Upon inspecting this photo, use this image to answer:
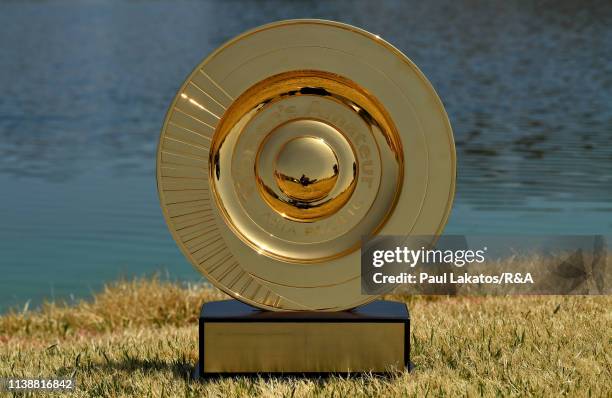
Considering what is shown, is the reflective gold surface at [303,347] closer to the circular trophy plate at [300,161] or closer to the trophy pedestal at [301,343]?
the trophy pedestal at [301,343]

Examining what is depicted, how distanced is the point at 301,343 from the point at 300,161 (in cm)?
89

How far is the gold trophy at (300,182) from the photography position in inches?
195

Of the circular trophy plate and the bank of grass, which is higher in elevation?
the circular trophy plate

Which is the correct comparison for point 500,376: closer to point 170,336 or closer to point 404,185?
point 404,185

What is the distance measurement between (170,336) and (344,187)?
1897mm

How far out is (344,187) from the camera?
512 centimetres

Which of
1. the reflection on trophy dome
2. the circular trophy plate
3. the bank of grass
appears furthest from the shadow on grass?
the reflection on trophy dome

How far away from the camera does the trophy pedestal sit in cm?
511

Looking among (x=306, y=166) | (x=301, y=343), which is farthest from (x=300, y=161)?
(x=301, y=343)

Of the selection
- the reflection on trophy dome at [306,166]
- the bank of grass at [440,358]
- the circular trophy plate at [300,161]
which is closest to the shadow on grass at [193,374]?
the bank of grass at [440,358]

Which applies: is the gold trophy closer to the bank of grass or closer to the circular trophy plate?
the circular trophy plate

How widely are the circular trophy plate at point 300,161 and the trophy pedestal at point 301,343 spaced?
10cm

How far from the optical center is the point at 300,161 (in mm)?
5066

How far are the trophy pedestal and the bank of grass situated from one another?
8 centimetres
